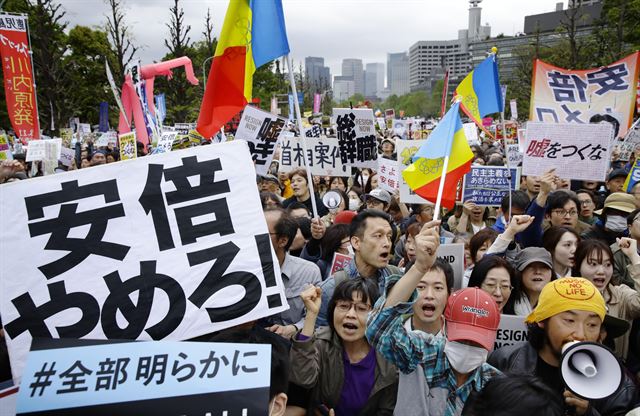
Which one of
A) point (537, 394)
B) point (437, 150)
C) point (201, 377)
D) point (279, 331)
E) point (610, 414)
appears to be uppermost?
point (437, 150)

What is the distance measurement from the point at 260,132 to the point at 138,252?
4.69 meters

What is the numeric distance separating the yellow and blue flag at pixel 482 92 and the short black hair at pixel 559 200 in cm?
108

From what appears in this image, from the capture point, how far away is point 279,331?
3215mm

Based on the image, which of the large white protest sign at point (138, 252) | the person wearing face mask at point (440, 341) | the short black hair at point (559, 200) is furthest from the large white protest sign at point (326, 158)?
the person wearing face mask at point (440, 341)

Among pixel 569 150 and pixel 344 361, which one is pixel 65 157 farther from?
pixel 344 361

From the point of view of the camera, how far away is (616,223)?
17.6 feet

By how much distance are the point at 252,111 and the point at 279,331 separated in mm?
4430

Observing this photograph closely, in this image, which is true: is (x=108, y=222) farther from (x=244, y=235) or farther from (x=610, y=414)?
(x=610, y=414)

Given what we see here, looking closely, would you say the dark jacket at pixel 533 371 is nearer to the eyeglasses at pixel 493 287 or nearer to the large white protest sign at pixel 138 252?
the eyeglasses at pixel 493 287

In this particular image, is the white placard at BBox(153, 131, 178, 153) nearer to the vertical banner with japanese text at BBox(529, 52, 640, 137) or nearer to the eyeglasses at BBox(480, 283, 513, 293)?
the vertical banner with japanese text at BBox(529, 52, 640, 137)

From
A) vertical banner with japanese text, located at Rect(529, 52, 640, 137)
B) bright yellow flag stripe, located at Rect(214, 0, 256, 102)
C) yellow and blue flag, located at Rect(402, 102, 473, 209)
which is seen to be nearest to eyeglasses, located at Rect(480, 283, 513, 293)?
yellow and blue flag, located at Rect(402, 102, 473, 209)

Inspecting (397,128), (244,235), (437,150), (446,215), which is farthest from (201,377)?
(397,128)

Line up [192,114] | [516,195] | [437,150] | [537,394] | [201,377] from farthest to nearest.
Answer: [192,114] → [516,195] → [437,150] → [537,394] → [201,377]

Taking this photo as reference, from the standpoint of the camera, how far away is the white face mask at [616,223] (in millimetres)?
5312
